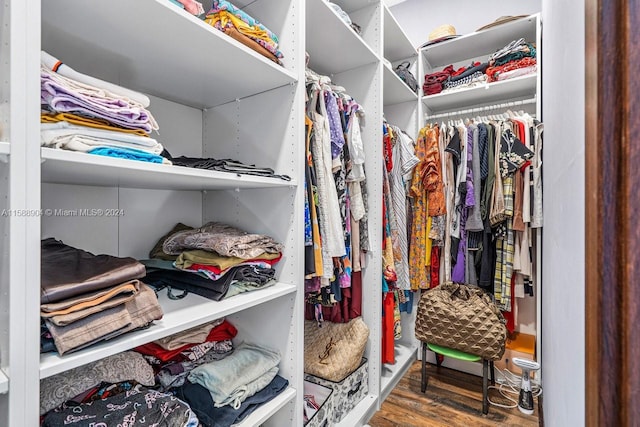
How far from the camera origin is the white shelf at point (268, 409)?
99 cm

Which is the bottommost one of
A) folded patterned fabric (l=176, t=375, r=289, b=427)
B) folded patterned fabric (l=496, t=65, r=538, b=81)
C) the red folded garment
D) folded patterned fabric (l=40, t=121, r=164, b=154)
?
folded patterned fabric (l=176, t=375, r=289, b=427)

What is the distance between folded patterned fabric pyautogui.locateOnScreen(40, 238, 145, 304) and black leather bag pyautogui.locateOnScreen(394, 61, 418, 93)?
207 centimetres

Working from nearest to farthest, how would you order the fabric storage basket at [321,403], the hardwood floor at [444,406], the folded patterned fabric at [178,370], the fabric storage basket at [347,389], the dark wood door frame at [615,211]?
the dark wood door frame at [615,211], the folded patterned fabric at [178,370], the fabric storage basket at [321,403], the fabric storage basket at [347,389], the hardwood floor at [444,406]

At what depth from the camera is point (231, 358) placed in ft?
3.75

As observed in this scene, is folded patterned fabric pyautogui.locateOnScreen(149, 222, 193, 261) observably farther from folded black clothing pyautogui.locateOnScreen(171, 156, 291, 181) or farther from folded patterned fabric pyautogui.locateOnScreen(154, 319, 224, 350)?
folded black clothing pyautogui.locateOnScreen(171, 156, 291, 181)

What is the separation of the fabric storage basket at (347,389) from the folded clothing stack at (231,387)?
0.44m

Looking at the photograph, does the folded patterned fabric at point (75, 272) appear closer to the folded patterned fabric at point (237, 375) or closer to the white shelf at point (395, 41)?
the folded patterned fabric at point (237, 375)

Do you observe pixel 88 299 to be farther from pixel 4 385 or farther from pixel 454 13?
pixel 454 13

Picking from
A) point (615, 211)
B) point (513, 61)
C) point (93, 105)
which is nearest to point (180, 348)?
point (93, 105)

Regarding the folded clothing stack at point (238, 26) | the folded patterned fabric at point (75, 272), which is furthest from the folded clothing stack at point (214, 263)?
the folded clothing stack at point (238, 26)

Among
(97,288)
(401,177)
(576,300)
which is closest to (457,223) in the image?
(401,177)

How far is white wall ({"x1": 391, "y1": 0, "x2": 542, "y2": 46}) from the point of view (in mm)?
2277

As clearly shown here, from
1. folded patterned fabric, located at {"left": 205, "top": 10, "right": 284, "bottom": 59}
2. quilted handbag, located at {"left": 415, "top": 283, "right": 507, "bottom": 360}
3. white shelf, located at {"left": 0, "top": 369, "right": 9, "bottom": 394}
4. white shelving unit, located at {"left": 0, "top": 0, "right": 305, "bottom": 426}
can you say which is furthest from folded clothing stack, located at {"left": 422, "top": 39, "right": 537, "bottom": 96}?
white shelf, located at {"left": 0, "top": 369, "right": 9, "bottom": 394}

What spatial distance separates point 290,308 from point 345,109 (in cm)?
98
